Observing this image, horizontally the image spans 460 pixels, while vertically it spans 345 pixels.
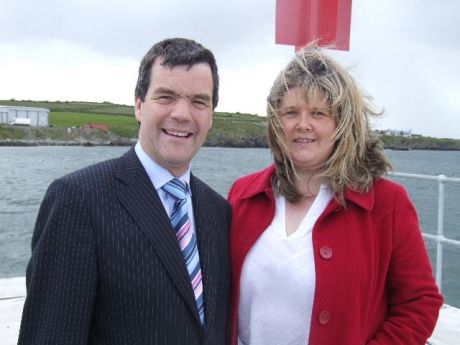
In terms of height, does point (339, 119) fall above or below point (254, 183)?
above

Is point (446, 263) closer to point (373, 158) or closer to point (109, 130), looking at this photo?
point (373, 158)

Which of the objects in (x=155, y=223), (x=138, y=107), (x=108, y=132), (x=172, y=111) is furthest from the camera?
(x=108, y=132)

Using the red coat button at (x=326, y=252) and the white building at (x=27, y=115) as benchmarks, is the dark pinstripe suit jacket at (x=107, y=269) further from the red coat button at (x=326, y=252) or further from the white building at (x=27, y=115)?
the white building at (x=27, y=115)

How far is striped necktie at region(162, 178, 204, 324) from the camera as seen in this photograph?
1.75 metres

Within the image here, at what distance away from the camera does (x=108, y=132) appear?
297 ft

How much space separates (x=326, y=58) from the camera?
1.97m

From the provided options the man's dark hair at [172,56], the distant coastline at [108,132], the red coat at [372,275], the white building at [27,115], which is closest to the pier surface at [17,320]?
the red coat at [372,275]

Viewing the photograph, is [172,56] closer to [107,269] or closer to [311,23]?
[107,269]

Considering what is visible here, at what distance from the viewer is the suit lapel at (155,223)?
164cm

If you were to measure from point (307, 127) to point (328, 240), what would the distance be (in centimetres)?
43

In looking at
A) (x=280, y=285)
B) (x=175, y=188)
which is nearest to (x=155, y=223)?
(x=175, y=188)

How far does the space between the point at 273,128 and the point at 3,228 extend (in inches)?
769

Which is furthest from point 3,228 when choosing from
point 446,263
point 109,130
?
point 109,130

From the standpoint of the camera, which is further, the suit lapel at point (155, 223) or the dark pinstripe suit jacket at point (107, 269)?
the suit lapel at point (155, 223)
